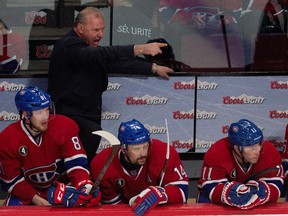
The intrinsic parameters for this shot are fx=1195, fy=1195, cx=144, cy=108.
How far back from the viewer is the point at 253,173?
784cm

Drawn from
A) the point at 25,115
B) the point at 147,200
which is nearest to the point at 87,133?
the point at 25,115

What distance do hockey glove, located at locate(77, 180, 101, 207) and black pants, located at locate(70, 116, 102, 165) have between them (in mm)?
1245

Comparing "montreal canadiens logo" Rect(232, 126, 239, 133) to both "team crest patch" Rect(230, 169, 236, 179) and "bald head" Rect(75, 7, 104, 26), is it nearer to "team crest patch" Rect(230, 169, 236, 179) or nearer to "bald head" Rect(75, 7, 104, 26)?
"team crest patch" Rect(230, 169, 236, 179)

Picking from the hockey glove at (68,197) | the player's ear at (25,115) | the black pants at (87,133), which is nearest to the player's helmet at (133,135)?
the hockey glove at (68,197)

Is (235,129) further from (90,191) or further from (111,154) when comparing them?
(90,191)

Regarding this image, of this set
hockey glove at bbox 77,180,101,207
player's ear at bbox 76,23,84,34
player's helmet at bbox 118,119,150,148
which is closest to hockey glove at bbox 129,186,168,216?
hockey glove at bbox 77,180,101,207

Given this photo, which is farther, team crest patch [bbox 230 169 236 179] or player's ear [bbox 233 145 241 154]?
team crest patch [bbox 230 169 236 179]

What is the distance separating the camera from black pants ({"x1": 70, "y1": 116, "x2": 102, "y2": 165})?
336 inches

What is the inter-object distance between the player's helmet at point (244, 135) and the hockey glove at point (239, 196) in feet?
1.42

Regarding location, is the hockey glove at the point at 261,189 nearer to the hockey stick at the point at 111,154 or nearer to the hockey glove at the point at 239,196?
the hockey glove at the point at 239,196

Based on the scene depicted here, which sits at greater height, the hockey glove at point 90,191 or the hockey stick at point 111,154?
the hockey stick at point 111,154

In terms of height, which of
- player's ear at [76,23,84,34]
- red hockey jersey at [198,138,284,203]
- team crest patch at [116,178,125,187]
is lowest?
team crest patch at [116,178,125,187]

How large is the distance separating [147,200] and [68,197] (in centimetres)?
46

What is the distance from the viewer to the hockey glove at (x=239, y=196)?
22.8ft
